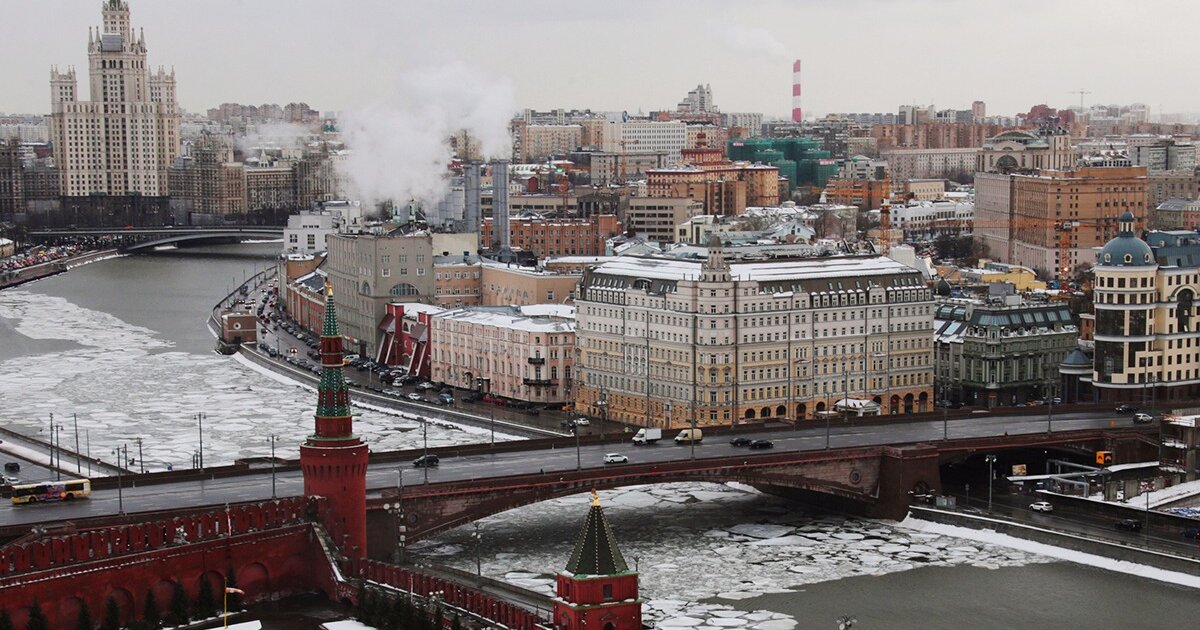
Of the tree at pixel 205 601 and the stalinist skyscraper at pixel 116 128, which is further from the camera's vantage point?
the stalinist skyscraper at pixel 116 128

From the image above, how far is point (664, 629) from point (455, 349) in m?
30.8

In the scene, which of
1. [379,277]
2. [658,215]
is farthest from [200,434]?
[658,215]

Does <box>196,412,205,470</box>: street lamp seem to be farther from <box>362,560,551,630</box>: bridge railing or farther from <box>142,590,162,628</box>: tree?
<box>142,590,162,628</box>: tree

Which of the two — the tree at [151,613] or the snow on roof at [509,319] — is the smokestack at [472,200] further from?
the tree at [151,613]

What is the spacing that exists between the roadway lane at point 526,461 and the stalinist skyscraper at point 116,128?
121 meters

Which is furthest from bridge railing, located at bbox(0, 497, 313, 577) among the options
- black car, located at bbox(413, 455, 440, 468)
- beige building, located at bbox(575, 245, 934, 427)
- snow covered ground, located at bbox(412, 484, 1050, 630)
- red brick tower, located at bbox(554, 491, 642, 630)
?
beige building, located at bbox(575, 245, 934, 427)

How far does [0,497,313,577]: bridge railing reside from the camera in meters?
36.0

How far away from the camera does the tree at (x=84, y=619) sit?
35906 mm

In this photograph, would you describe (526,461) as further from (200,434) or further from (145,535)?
(145,535)

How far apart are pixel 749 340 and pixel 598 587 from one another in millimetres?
26205

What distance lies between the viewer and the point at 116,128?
167m

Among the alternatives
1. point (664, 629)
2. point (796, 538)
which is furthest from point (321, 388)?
point (796, 538)

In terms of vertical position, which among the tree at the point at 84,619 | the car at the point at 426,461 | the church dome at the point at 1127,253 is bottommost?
the tree at the point at 84,619

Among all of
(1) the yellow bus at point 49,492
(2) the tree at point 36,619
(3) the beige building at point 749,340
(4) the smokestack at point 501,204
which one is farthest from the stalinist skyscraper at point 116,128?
(2) the tree at point 36,619
